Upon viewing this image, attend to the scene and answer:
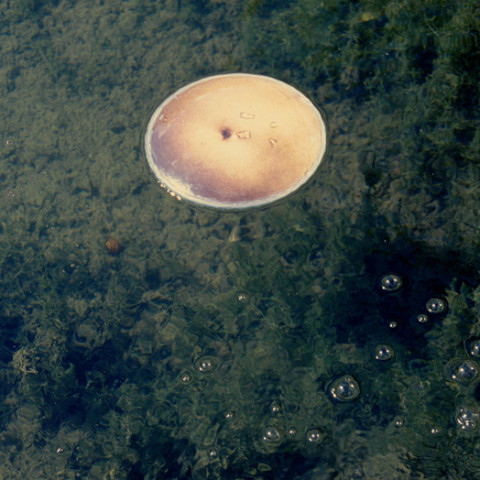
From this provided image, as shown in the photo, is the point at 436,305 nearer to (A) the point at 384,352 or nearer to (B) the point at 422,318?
(B) the point at 422,318

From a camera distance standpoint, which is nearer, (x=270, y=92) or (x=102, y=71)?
(x=270, y=92)

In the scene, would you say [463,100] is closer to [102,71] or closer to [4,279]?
[102,71]

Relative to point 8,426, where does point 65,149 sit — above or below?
above

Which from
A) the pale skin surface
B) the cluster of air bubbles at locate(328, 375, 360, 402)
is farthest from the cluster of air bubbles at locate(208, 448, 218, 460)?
the pale skin surface

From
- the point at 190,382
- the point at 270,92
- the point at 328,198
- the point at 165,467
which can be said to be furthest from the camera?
the point at 270,92

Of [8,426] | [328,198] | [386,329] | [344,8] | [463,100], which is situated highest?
[344,8]

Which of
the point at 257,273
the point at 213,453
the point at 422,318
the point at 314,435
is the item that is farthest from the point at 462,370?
the point at 213,453

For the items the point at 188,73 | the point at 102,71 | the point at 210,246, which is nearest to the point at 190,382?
the point at 210,246

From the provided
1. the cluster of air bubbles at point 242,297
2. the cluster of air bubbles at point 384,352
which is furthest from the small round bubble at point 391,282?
the cluster of air bubbles at point 242,297
